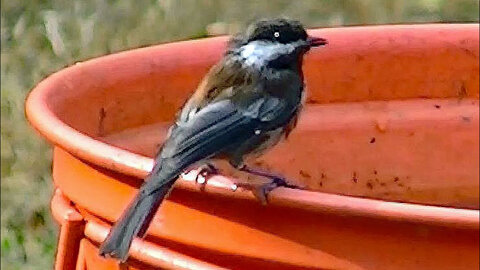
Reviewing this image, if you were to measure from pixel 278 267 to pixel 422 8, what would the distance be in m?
2.86

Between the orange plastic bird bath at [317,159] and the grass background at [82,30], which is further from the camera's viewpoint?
the grass background at [82,30]

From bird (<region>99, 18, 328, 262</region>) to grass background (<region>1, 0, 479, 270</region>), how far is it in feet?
6.39

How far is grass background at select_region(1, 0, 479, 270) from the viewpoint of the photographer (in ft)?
13.2

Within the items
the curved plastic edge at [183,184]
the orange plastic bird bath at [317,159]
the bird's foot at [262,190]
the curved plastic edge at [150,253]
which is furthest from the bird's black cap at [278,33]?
the bird's foot at [262,190]

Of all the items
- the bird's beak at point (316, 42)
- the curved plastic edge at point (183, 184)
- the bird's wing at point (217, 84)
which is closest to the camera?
the curved plastic edge at point (183, 184)

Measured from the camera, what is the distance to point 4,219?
3914 millimetres

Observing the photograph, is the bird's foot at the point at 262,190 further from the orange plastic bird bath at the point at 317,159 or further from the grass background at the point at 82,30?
the grass background at the point at 82,30

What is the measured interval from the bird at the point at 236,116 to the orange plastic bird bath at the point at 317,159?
0.12 feet

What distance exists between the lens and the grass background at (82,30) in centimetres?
402

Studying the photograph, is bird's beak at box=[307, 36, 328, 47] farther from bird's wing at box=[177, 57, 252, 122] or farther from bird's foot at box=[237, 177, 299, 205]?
bird's foot at box=[237, 177, 299, 205]

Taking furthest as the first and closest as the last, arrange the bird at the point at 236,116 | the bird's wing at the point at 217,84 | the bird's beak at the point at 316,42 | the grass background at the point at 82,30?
1. the grass background at the point at 82,30
2. the bird's beak at the point at 316,42
3. the bird's wing at the point at 217,84
4. the bird at the point at 236,116

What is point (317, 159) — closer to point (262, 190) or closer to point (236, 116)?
point (236, 116)

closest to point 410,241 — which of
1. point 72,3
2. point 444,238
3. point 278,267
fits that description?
point 444,238

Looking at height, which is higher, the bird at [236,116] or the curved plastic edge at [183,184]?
the curved plastic edge at [183,184]
